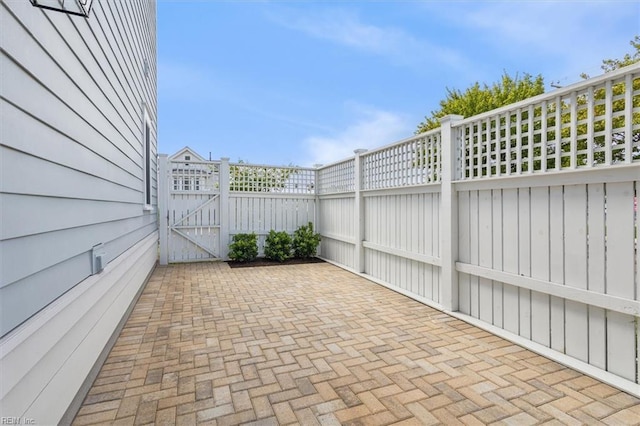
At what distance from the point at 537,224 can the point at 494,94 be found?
11.3 m

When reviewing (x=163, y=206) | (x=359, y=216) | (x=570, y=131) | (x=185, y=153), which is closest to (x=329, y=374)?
(x=570, y=131)

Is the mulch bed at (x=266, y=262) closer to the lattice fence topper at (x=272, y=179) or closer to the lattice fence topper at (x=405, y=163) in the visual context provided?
the lattice fence topper at (x=272, y=179)

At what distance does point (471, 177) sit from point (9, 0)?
3.42 meters

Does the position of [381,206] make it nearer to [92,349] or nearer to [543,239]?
[543,239]

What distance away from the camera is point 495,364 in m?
2.37

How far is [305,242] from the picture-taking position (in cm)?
723

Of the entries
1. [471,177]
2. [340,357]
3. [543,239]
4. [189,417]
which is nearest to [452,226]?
[471,177]

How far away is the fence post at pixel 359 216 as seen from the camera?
5.62 meters

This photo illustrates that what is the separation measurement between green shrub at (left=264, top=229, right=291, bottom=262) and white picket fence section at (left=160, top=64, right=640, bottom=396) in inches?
87.9

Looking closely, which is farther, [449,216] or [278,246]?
[278,246]

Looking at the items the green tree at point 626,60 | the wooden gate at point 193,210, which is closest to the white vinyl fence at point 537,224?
the wooden gate at point 193,210

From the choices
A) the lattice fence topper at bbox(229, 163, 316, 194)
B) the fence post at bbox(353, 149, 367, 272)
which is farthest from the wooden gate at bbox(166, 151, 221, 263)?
the fence post at bbox(353, 149, 367, 272)

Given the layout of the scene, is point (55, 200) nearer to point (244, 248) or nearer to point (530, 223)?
point (530, 223)

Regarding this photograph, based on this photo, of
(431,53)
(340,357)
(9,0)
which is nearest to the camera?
(9,0)
